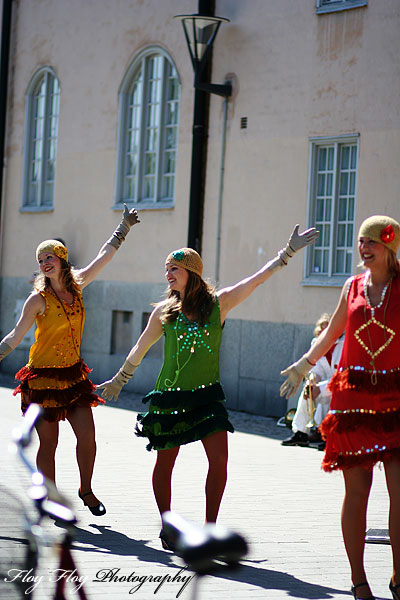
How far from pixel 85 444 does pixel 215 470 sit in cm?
136

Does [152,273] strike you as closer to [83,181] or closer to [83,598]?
[83,181]

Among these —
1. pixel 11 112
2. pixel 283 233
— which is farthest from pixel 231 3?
pixel 11 112

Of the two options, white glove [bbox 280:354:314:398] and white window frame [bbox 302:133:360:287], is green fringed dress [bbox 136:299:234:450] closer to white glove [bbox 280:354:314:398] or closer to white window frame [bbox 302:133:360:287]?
white glove [bbox 280:354:314:398]

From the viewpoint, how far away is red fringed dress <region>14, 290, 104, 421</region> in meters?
7.32

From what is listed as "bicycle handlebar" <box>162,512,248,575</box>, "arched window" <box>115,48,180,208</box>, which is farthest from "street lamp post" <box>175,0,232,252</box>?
"bicycle handlebar" <box>162,512,248,575</box>

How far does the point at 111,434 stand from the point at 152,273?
5882 millimetres

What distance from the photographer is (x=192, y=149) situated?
1698 cm

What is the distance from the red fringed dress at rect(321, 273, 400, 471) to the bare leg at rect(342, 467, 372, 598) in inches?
2.8

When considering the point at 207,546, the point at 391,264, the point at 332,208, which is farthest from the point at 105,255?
the point at 332,208

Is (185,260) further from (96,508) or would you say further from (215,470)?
(96,508)

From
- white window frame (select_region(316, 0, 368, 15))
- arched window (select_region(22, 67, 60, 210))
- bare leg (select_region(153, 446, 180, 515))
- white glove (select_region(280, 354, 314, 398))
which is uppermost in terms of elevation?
white window frame (select_region(316, 0, 368, 15))

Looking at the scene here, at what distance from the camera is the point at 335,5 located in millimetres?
14859

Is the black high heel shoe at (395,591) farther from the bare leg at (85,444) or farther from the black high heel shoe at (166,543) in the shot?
the bare leg at (85,444)

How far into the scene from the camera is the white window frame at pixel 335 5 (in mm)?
14561
